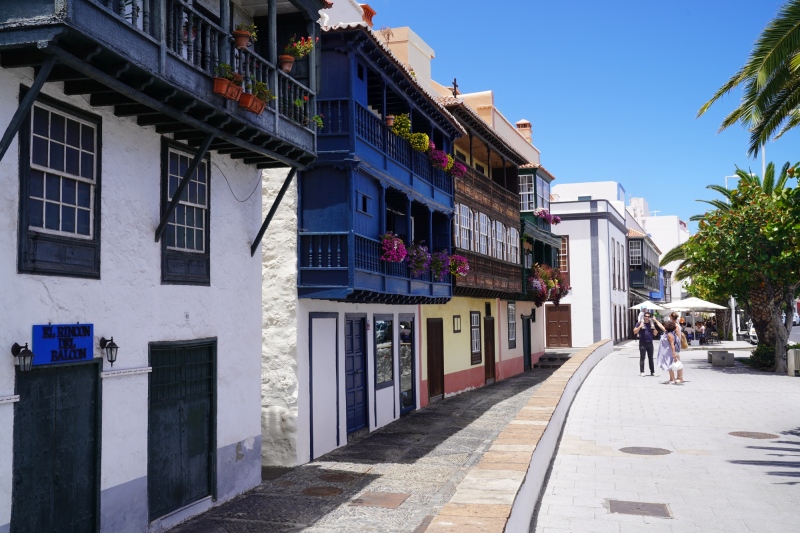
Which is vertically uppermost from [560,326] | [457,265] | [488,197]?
[488,197]

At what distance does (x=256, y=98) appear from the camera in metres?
9.62

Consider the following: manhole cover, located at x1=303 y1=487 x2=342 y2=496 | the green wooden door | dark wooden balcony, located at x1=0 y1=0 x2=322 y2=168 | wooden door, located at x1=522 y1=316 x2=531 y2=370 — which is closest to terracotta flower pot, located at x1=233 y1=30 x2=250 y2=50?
dark wooden balcony, located at x1=0 y1=0 x2=322 y2=168

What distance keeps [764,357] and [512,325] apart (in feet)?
31.0

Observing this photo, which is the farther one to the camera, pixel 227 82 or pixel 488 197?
pixel 488 197

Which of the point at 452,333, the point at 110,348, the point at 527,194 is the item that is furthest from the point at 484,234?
the point at 110,348

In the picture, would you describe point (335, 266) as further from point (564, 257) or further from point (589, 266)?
point (564, 257)

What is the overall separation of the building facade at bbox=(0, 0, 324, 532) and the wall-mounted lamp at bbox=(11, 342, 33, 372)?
0.06 ft

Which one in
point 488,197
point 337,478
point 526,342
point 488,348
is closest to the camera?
point 337,478

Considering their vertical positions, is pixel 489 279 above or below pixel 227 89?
below

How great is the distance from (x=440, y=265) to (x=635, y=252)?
42.0 meters

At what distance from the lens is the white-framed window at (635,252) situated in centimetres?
5694

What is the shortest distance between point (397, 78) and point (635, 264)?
44886 millimetres

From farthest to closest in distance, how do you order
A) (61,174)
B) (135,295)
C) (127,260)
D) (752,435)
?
(752,435)
(135,295)
(127,260)
(61,174)

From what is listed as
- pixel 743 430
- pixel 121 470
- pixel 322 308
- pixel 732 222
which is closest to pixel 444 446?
pixel 322 308
